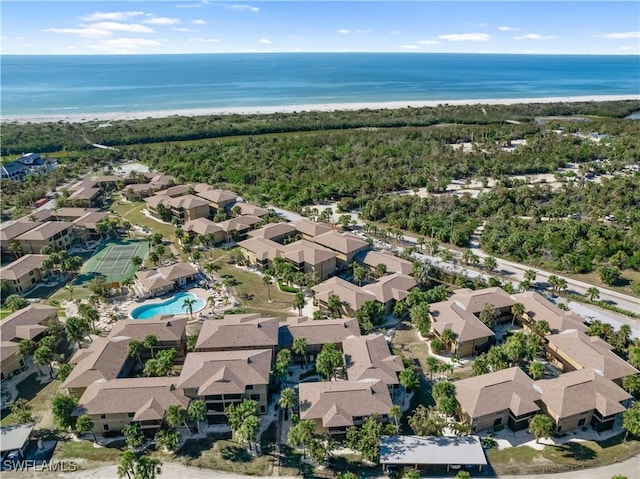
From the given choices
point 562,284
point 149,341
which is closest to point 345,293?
point 149,341

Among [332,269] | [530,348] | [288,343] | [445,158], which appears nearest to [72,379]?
[288,343]

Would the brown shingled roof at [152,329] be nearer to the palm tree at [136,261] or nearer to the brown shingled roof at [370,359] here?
the palm tree at [136,261]

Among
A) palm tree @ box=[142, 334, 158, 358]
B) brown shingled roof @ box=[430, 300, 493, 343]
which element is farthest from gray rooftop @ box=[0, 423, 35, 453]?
brown shingled roof @ box=[430, 300, 493, 343]

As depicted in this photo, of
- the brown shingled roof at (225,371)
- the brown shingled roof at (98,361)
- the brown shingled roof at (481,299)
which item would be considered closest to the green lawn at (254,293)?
the brown shingled roof at (225,371)

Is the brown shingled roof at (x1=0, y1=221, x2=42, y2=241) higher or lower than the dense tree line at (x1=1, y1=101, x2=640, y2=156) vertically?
lower

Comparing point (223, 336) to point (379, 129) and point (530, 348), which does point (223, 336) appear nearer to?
point (530, 348)

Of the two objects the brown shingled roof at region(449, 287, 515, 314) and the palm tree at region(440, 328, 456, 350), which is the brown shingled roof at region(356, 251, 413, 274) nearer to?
the brown shingled roof at region(449, 287, 515, 314)
